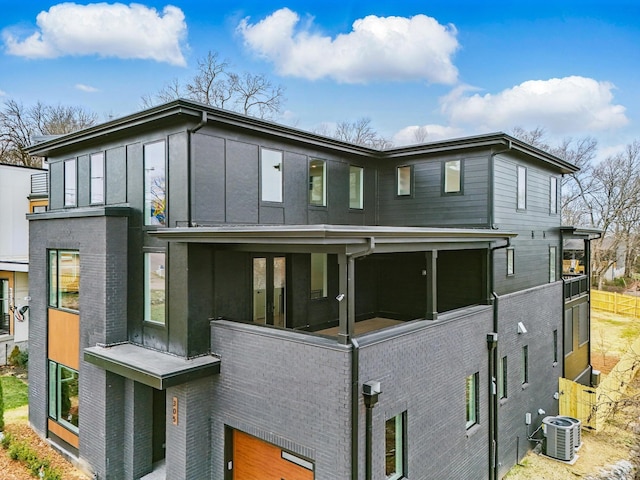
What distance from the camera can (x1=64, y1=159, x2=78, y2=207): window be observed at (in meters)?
10.9

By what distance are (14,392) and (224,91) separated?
18.7m

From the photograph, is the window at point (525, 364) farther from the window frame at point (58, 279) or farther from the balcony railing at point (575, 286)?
the window frame at point (58, 279)

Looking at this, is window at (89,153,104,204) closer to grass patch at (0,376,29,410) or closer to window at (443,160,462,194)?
grass patch at (0,376,29,410)

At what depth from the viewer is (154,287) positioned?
28.1ft

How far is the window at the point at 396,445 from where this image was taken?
7.04m

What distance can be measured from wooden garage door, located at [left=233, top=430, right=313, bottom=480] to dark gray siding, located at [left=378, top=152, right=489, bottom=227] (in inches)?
277

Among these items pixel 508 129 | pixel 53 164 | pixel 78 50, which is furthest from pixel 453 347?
pixel 508 129

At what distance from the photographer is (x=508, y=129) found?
3756 cm

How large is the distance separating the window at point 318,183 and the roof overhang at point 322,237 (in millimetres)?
3384

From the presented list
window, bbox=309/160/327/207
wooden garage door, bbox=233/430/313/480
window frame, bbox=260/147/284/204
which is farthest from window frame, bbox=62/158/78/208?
wooden garage door, bbox=233/430/313/480

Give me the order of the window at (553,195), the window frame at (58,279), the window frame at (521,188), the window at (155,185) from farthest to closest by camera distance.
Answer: the window at (553,195) < the window frame at (521,188) < the window frame at (58,279) < the window at (155,185)

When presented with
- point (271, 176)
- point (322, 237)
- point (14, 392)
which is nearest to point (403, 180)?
point (271, 176)

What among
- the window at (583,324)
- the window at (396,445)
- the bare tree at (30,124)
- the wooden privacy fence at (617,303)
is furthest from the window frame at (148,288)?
the wooden privacy fence at (617,303)

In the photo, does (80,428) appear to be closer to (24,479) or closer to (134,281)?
(24,479)
